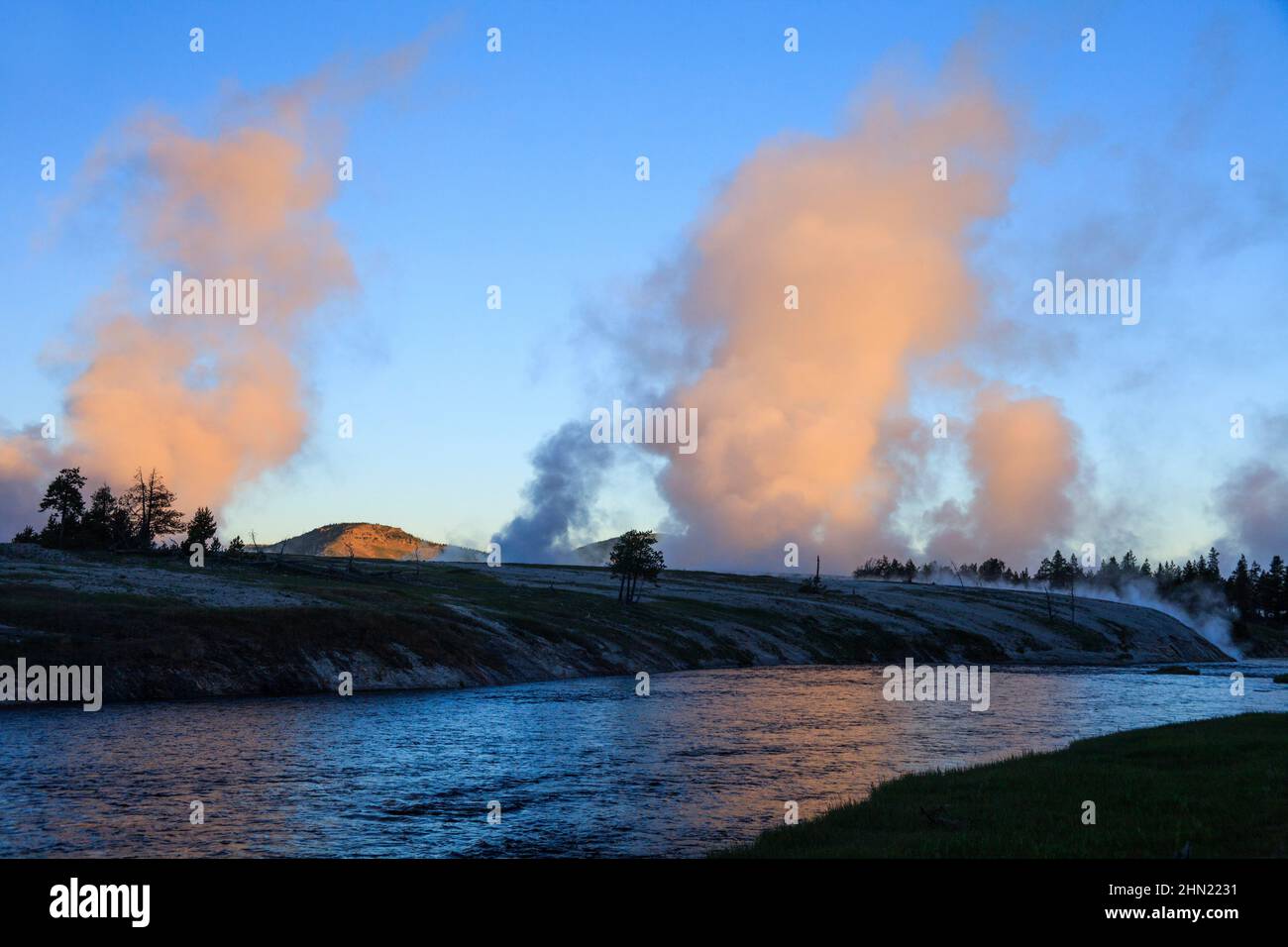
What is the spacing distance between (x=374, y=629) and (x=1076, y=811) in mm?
70791

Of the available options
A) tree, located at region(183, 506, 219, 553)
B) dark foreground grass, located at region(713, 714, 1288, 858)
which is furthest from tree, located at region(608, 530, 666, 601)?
dark foreground grass, located at region(713, 714, 1288, 858)

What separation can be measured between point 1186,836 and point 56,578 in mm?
98062

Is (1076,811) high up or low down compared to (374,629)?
down

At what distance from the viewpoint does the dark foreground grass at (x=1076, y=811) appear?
1040 inches

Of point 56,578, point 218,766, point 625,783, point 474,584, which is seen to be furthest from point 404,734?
point 474,584

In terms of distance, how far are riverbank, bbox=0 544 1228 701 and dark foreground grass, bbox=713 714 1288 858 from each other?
5556 cm

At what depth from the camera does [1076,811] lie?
103 ft

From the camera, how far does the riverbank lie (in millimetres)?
75750

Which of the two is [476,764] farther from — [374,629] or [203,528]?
[203,528]

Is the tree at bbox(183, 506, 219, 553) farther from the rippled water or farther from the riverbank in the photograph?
the rippled water

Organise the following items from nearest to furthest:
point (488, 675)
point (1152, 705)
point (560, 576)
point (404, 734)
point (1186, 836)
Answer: point (1186, 836), point (404, 734), point (1152, 705), point (488, 675), point (560, 576)

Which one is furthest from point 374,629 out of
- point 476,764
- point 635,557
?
point 635,557
